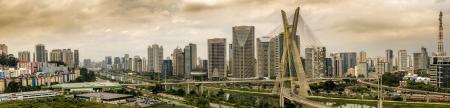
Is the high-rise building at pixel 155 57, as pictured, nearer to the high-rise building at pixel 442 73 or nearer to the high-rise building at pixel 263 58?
the high-rise building at pixel 263 58

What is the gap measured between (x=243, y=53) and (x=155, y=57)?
1505 centimetres

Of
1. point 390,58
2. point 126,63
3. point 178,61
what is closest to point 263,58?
point 178,61

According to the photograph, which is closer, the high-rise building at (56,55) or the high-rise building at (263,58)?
the high-rise building at (263,58)

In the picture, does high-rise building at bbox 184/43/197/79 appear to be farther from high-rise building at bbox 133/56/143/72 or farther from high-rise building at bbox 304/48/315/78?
high-rise building at bbox 133/56/143/72

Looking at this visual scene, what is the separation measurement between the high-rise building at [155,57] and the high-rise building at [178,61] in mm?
6391

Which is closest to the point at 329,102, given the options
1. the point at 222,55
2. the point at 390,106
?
the point at 390,106

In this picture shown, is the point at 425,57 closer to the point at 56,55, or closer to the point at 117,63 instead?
the point at 56,55

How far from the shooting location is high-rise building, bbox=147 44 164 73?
4134 cm

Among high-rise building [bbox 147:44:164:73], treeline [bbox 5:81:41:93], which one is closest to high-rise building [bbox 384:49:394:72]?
high-rise building [bbox 147:44:164:73]

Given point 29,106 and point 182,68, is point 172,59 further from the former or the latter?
point 29,106

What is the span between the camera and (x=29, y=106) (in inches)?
545

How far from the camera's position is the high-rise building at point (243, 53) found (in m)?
28.5

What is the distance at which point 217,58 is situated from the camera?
1180 inches

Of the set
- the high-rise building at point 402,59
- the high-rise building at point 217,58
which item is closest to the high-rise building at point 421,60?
the high-rise building at point 402,59
